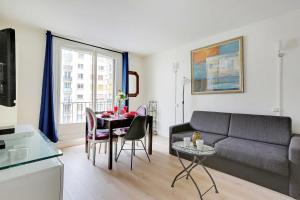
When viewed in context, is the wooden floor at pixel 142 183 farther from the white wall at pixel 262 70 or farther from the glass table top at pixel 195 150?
the white wall at pixel 262 70

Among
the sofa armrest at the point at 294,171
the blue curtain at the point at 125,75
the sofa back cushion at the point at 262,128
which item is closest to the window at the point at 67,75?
the blue curtain at the point at 125,75

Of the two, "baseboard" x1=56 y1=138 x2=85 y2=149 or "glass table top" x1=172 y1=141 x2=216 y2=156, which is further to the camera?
"baseboard" x1=56 y1=138 x2=85 y2=149

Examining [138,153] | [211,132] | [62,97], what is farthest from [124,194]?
[62,97]

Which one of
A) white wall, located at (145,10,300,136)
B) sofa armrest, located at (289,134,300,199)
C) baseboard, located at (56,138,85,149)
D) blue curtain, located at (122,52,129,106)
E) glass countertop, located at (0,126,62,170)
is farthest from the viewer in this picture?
blue curtain, located at (122,52,129,106)

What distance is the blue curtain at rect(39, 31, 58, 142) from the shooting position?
327 cm

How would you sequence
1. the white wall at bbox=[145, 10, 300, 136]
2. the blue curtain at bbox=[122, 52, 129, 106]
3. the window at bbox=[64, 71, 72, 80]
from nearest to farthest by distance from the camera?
the white wall at bbox=[145, 10, 300, 136]
the window at bbox=[64, 71, 72, 80]
the blue curtain at bbox=[122, 52, 129, 106]

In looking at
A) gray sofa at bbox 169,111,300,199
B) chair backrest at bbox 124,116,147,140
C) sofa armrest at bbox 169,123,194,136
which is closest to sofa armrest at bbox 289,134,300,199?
gray sofa at bbox 169,111,300,199

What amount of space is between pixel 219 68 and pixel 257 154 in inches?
74.1

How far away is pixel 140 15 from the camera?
2684 millimetres

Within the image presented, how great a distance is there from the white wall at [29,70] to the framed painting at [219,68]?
338cm

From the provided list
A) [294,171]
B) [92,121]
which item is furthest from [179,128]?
[294,171]

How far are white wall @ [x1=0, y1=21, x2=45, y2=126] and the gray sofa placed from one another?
9.37ft

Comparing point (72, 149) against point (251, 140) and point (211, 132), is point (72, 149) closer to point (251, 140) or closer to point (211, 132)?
point (211, 132)

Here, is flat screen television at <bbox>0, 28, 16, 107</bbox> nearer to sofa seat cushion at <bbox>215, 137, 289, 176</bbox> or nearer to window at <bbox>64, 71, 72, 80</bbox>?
sofa seat cushion at <bbox>215, 137, 289, 176</bbox>
